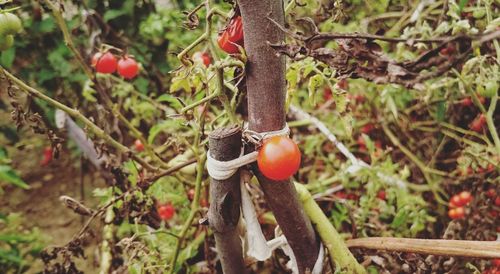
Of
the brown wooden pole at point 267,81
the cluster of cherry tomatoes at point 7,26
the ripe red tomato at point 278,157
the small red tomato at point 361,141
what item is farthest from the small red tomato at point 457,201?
the cluster of cherry tomatoes at point 7,26

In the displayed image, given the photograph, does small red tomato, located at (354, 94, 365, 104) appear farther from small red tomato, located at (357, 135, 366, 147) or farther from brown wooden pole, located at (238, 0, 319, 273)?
brown wooden pole, located at (238, 0, 319, 273)

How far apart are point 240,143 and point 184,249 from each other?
622 millimetres

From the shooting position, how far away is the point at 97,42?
1913 mm

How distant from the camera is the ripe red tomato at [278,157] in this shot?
711 mm

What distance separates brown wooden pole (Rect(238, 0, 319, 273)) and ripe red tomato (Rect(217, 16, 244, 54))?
0.05m

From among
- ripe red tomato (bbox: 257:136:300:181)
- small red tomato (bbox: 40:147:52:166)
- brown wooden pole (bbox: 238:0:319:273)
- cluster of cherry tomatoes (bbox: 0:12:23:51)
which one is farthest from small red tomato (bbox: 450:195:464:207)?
small red tomato (bbox: 40:147:52:166)

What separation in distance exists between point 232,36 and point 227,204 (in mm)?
289

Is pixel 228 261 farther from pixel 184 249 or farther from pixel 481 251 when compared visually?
pixel 481 251

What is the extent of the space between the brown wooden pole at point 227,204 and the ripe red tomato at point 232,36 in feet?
0.44

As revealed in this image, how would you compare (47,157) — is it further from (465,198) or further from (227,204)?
(465,198)

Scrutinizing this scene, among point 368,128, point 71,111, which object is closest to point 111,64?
point 71,111

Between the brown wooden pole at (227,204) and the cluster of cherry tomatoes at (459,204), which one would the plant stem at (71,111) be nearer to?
the brown wooden pole at (227,204)

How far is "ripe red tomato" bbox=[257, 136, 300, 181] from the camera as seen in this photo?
2.33 feet

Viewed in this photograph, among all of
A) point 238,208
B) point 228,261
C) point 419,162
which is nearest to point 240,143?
point 238,208
